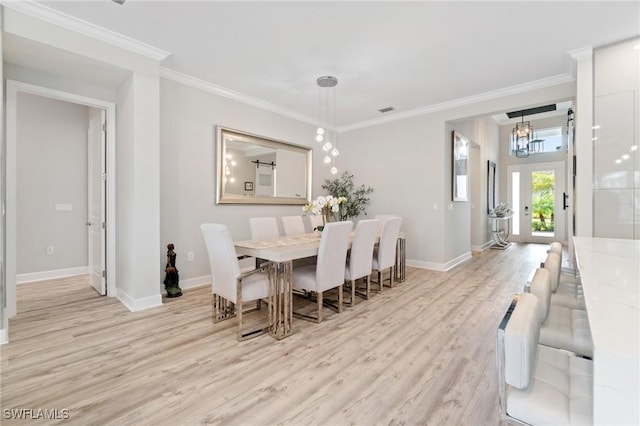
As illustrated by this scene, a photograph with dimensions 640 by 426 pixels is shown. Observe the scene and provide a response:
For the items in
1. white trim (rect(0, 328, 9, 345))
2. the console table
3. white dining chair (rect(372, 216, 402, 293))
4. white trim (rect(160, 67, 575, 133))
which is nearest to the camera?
white trim (rect(0, 328, 9, 345))

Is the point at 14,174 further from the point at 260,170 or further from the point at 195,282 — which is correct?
the point at 260,170

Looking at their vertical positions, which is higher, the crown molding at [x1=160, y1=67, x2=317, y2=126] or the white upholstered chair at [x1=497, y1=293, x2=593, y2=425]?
the crown molding at [x1=160, y1=67, x2=317, y2=126]

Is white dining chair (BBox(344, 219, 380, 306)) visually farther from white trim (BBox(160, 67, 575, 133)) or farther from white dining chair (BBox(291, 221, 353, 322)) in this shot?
white trim (BBox(160, 67, 575, 133))

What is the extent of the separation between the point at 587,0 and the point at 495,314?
2.88 metres

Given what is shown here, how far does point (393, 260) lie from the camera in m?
3.88

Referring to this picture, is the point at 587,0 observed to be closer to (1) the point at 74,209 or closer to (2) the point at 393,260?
(2) the point at 393,260

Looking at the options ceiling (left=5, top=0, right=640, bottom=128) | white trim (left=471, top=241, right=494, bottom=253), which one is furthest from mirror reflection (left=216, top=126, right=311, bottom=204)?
white trim (left=471, top=241, right=494, bottom=253)

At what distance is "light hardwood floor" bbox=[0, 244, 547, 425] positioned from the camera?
5.20ft

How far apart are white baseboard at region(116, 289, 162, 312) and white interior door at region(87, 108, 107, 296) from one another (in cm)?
56

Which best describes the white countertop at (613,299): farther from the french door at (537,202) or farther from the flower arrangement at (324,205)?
the french door at (537,202)

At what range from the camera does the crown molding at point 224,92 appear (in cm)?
368

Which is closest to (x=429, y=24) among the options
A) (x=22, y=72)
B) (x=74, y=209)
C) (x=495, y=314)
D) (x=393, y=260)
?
(x=393, y=260)

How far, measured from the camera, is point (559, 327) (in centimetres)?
143

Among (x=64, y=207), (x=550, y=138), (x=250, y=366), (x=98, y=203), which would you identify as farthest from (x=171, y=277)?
(x=550, y=138)
